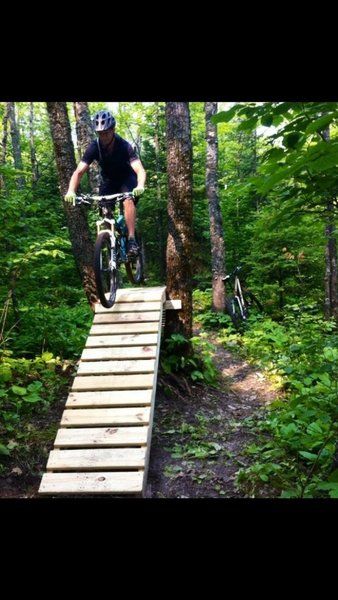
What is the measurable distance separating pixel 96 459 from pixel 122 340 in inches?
60.5

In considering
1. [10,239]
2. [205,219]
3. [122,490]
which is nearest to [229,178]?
[205,219]

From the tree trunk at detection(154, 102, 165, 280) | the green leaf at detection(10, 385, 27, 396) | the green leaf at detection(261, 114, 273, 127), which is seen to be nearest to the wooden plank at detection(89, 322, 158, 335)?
the green leaf at detection(10, 385, 27, 396)

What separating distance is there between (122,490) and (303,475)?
1570 mm

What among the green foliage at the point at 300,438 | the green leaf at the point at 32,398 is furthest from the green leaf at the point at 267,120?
the green leaf at the point at 32,398

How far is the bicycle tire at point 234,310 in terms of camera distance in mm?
9734

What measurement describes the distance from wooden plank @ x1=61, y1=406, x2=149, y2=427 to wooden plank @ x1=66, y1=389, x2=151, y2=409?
2.0 inches

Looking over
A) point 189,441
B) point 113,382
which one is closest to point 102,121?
point 113,382

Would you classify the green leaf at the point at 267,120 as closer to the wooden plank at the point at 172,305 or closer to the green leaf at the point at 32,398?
the green leaf at the point at 32,398

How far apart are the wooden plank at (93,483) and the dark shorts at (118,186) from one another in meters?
3.35
